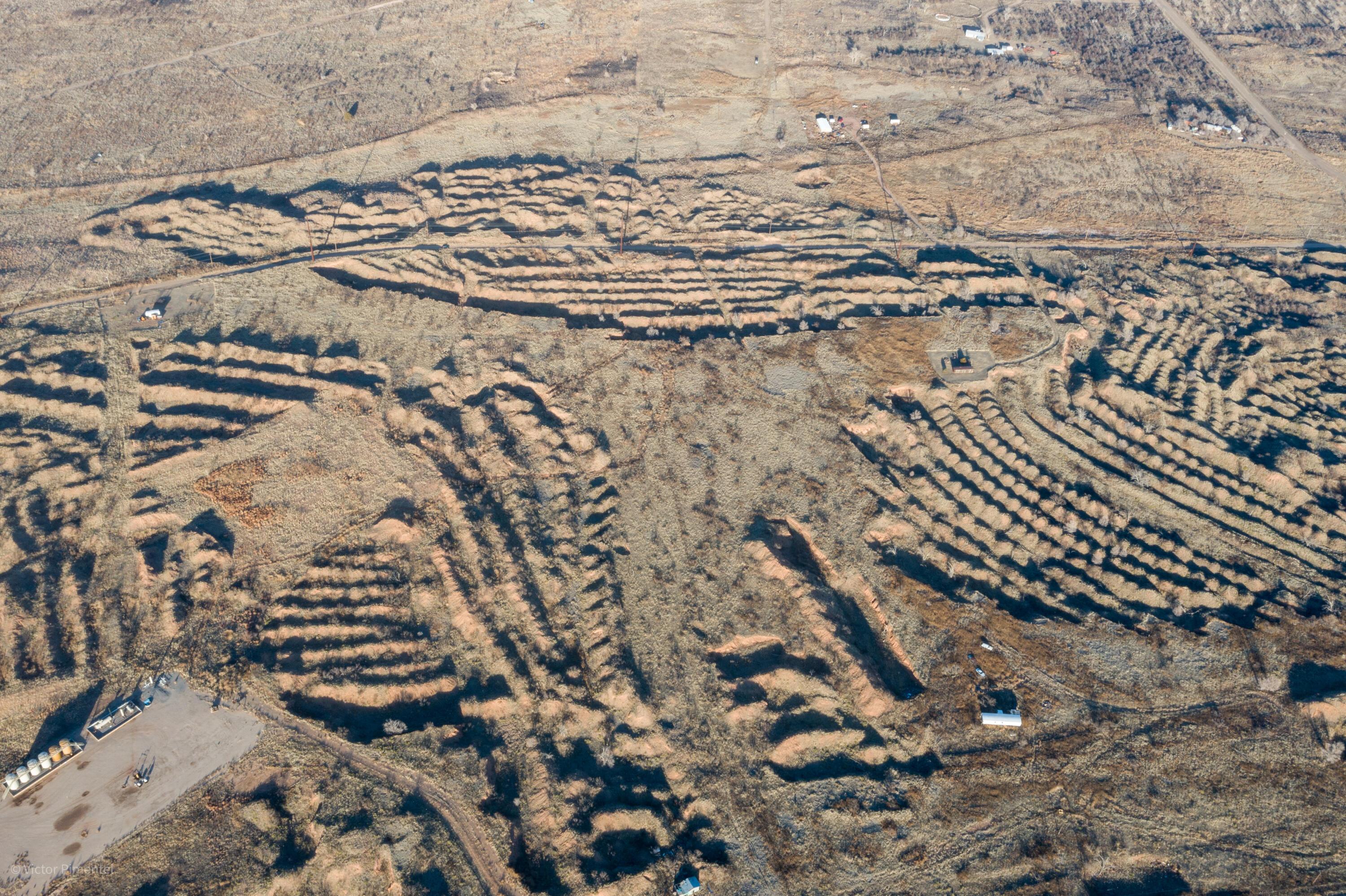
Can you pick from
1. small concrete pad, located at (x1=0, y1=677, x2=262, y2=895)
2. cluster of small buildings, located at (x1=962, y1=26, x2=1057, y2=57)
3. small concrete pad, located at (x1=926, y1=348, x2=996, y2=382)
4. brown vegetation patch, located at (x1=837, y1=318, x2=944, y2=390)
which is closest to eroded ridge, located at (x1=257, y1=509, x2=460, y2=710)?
small concrete pad, located at (x1=0, y1=677, x2=262, y2=895)

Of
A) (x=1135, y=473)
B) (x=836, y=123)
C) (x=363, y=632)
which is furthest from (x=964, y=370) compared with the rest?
(x=363, y=632)

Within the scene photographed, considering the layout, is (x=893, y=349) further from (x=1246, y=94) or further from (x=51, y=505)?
(x=1246, y=94)

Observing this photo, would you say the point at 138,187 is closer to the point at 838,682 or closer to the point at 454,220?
the point at 454,220

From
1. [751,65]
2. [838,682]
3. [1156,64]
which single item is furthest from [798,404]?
[1156,64]

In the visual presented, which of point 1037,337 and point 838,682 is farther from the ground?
point 1037,337

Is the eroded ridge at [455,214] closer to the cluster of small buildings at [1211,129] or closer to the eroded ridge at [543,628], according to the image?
A: the eroded ridge at [543,628]

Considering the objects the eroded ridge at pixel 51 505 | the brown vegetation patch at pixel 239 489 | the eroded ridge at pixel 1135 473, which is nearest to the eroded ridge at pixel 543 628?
the brown vegetation patch at pixel 239 489
